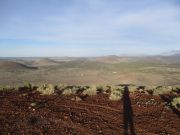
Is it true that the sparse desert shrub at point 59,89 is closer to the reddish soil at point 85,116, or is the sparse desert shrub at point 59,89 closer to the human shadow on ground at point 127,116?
the reddish soil at point 85,116

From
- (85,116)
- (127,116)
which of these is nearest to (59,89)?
(85,116)

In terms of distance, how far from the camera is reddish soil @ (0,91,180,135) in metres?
9.36

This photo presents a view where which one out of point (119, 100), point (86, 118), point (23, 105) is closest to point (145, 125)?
point (86, 118)

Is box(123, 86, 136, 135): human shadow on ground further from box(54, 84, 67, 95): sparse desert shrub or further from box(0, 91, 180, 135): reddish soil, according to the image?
box(54, 84, 67, 95): sparse desert shrub

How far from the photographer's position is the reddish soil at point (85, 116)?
9359 mm

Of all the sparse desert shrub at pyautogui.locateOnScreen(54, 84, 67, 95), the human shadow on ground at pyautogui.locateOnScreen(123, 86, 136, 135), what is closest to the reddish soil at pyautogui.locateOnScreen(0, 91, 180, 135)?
the human shadow on ground at pyautogui.locateOnScreen(123, 86, 136, 135)

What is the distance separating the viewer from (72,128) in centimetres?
951

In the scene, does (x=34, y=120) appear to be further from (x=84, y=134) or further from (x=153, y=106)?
(x=153, y=106)

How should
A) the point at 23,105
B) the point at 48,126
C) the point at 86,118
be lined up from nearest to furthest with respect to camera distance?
1. the point at 48,126
2. the point at 86,118
3. the point at 23,105

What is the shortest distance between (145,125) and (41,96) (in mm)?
6589

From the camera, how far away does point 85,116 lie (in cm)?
1104

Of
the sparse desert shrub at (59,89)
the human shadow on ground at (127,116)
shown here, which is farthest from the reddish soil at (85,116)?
the sparse desert shrub at (59,89)

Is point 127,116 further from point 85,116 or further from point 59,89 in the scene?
point 59,89

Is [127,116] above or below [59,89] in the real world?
below
